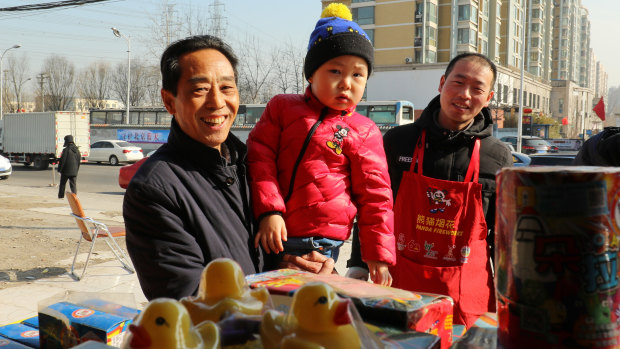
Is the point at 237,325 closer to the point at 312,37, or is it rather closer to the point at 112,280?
the point at 312,37

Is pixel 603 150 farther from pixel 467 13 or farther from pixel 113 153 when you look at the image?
pixel 467 13

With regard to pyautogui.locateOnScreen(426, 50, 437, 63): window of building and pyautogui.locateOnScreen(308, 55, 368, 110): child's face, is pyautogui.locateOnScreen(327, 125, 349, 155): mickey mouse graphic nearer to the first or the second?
pyautogui.locateOnScreen(308, 55, 368, 110): child's face

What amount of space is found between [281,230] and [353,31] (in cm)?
87

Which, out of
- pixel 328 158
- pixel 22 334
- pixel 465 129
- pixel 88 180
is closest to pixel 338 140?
pixel 328 158

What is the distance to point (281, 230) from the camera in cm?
173

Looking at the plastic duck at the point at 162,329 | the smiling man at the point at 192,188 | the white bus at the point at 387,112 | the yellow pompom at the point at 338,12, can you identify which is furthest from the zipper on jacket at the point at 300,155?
the white bus at the point at 387,112

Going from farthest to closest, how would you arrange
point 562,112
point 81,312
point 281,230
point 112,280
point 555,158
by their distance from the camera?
point 562,112 → point 555,158 → point 112,280 → point 281,230 → point 81,312

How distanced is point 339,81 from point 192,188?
2.55 ft

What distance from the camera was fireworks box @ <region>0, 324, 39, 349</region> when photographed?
1361 mm

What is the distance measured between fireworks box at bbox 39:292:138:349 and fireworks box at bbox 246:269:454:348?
425mm

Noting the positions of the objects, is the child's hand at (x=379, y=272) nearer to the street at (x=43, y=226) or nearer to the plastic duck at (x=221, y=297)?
the plastic duck at (x=221, y=297)

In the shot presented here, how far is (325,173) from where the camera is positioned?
6.44 feet

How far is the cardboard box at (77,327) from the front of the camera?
126 cm

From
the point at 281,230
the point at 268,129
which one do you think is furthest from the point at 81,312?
the point at 268,129
